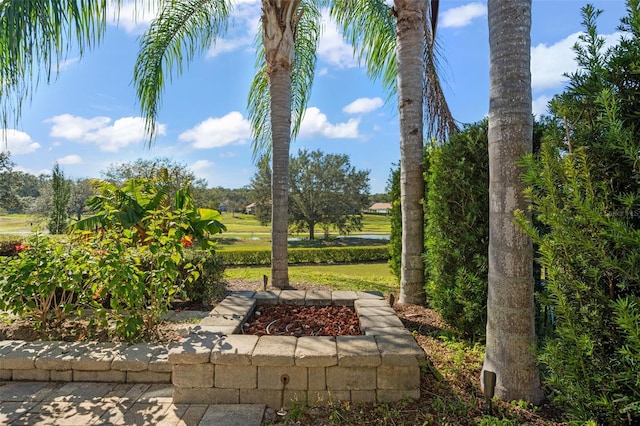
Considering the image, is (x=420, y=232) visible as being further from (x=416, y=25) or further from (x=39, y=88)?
(x=39, y=88)

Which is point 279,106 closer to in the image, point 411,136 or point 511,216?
point 411,136

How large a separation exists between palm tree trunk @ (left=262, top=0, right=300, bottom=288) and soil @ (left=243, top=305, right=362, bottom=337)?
5.17 ft

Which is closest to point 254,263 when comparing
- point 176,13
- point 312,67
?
point 312,67

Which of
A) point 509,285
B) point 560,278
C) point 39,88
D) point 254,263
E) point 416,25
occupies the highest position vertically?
point 416,25

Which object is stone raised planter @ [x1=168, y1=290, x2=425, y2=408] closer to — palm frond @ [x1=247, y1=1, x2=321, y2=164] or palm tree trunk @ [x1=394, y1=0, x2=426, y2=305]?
palm tree trunk @ [x1=394, y1=0, x2=426, y2=305]

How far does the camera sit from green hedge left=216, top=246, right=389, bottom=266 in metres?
14.6

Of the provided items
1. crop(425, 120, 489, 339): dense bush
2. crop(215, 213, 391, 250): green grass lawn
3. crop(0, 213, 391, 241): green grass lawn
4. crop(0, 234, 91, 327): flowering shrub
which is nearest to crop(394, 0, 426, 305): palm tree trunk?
crop(425, 120, 489, 339): dense bush

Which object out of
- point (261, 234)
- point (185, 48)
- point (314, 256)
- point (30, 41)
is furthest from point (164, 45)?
point (261, 234)

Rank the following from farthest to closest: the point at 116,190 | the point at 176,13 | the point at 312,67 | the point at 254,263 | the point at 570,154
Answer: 1. the point at 254,263
2. the point at 312,67
3. the point at 176,13
4. the point at 116,190
5. the point at 570,154

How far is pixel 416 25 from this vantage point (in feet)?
17.2

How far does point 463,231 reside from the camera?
3.86 m

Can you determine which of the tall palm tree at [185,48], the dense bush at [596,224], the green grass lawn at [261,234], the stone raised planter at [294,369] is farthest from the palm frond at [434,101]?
the green grass lawn at [261,234]

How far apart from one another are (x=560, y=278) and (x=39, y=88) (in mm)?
4478

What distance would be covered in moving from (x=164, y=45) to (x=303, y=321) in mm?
5672
